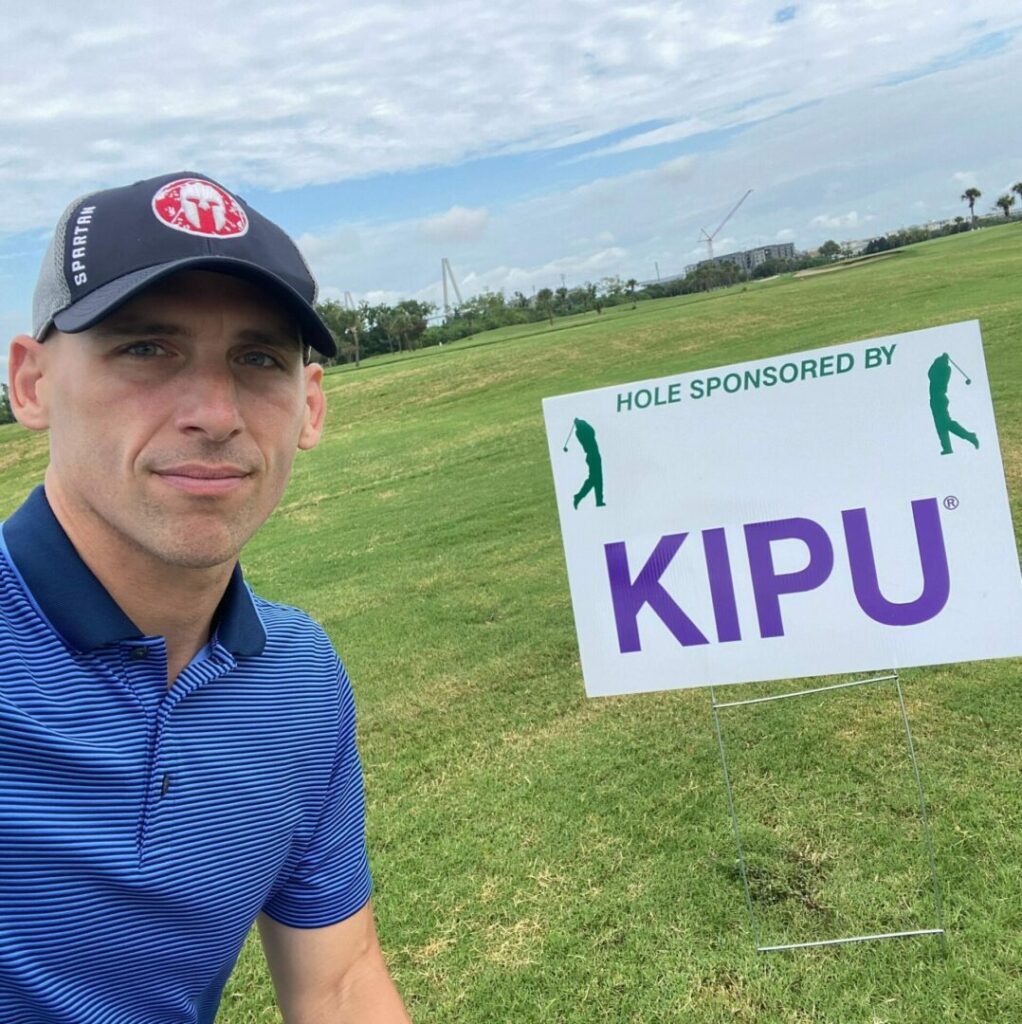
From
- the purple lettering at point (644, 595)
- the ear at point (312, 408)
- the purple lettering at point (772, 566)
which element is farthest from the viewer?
the purple lettering at point (644, 595)

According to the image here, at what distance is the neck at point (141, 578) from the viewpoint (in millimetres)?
1158

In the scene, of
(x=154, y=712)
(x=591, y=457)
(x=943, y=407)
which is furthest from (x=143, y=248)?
(x=943, y=407)

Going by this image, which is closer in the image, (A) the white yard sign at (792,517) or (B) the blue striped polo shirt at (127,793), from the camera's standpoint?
(B) the blue striped polo shirt at (127,793)

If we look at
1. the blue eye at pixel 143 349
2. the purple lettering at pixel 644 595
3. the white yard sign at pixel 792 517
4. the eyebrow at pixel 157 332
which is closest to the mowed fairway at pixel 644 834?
the white yard sign at pixel 792 517

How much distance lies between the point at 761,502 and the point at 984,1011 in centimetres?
143

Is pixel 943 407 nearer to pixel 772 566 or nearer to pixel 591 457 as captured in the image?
pixel 772 566

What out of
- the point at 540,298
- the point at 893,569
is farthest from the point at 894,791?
the point at 540,298

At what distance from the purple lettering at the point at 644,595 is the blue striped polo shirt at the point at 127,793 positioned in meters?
1.23

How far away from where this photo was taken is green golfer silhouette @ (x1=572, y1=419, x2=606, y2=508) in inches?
94.8

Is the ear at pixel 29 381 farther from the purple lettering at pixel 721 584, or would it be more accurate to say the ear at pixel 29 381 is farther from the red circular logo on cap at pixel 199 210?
the purple lettering at pixel 721 584

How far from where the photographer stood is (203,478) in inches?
44.3

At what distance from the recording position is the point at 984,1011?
2152mm

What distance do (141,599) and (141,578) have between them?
33mm

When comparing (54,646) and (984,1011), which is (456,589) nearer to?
(984,1011)
